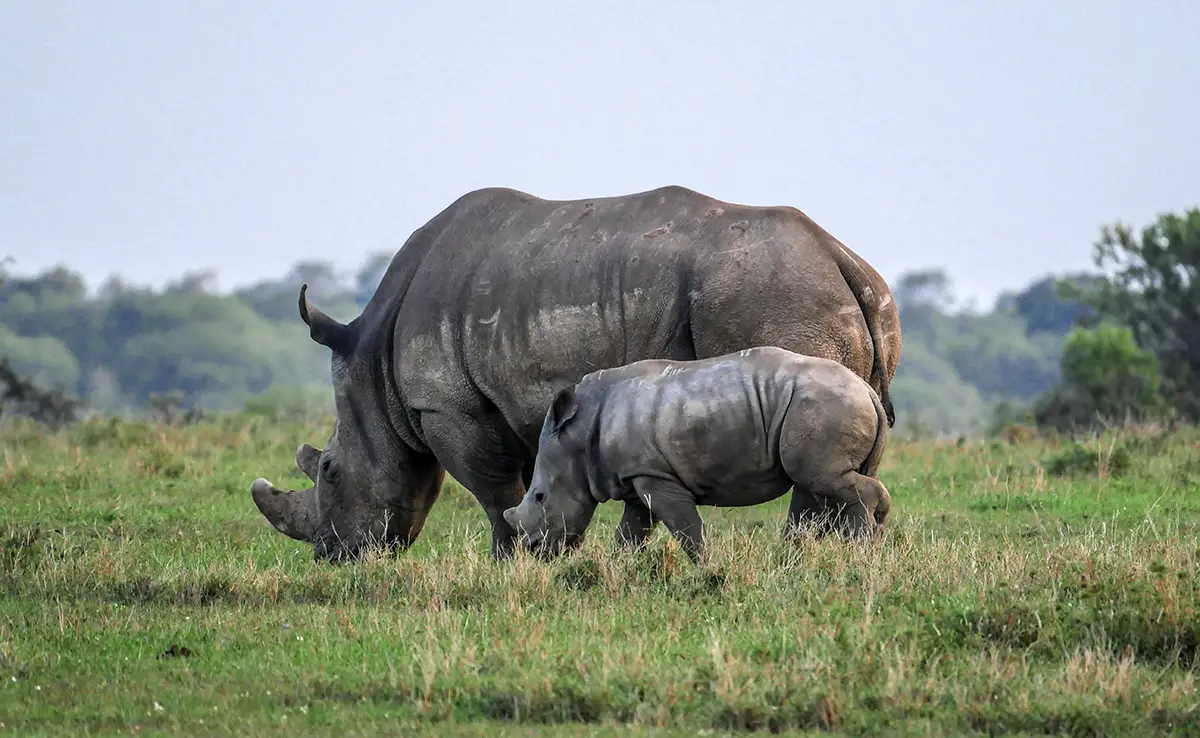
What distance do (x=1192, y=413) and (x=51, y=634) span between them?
2295 cm

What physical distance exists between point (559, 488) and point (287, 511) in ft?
8.12

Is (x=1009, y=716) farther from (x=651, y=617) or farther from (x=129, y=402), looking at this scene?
(x=129, y=402)

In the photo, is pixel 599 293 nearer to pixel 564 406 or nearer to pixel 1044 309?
pixel 564 406

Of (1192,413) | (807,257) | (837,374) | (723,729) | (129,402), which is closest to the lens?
(723,729)

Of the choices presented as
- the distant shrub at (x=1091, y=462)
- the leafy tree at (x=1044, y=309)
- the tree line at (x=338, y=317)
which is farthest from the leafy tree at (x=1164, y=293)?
the leafy tree at (x=1044, y=309)

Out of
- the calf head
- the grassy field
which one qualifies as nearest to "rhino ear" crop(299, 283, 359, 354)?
the grassy field

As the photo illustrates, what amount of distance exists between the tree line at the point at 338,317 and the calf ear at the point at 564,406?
2124cm

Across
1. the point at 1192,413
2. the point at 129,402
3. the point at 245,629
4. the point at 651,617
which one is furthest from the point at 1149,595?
the point at 129,402

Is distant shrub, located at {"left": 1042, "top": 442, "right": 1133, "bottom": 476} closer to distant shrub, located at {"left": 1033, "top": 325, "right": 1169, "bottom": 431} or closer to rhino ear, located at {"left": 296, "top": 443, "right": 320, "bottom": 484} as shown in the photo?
rhino ear, located at {"left": 296, "top": 443, "right": 320, "bottom": 484}

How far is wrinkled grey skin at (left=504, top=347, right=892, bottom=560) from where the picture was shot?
926cm

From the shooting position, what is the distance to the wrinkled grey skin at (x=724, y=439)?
30.4 ft

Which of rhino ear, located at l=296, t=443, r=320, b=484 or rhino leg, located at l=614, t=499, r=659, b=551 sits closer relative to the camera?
rhino leg, located at l=614, t=499, r=659, b=551

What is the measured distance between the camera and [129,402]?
68125 millimetres

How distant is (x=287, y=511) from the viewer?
1163cm
